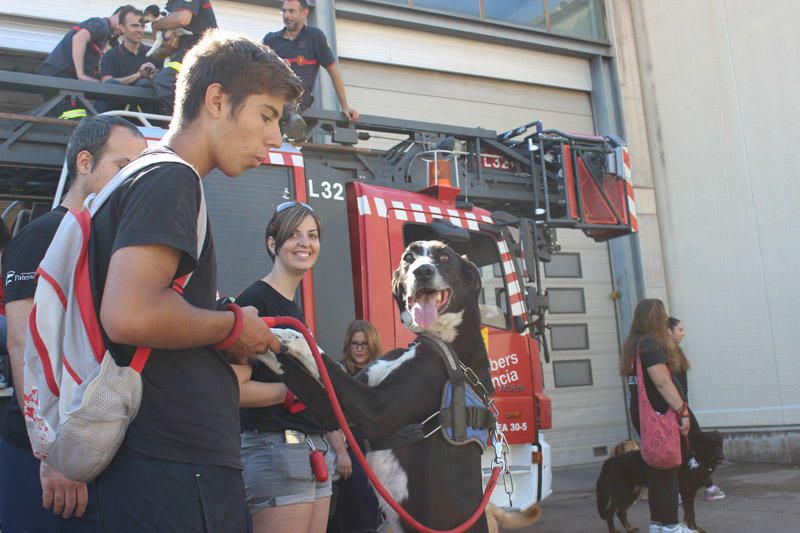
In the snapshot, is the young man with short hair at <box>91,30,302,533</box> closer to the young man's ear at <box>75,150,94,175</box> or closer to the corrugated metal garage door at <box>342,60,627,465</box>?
the young man's ear at <box>75,150,94,175</box>

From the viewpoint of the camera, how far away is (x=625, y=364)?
5.61 meters

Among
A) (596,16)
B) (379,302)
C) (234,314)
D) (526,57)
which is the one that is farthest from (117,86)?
(596,16)

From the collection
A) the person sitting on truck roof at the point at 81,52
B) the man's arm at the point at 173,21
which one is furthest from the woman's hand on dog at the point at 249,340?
the person sitting on truck roof at the point at 81,52

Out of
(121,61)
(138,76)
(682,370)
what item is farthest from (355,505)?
(121,61)

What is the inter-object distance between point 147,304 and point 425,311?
135cm

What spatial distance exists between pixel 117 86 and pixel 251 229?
145 centimetres

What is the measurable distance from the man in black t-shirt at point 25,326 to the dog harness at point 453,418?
2.91 feet

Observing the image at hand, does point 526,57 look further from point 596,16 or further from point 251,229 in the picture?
point 251,229

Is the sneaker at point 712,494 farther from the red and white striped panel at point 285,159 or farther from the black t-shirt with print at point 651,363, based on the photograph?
the red and white striped panel at point 285,159

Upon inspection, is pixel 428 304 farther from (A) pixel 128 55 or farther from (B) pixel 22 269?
(A) pixel 128 55

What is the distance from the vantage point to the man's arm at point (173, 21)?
580 centimetres

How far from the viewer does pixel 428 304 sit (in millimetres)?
2725

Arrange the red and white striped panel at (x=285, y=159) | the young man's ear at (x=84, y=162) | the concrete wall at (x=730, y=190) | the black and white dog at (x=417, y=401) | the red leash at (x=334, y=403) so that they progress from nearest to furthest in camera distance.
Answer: the red leash at (x=334, y=403) < the black and white dog at (x=417, y=401) < the young man's ear at (x=84, y=162) < the red and white striped panel at (x=285, y=159) < the concrete wall at (x=730, y=190)

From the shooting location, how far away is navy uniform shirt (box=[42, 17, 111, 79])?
6059 millimetres
